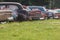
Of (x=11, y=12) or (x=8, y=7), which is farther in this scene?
(x=8, y=7)

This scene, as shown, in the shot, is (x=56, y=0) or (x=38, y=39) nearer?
(x=38, y=39)

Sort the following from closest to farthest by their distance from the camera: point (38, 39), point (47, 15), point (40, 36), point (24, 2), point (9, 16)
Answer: point (38, 39) < point (40, 36) < point (9, 16) < point (47, 15) < point (24, 2)

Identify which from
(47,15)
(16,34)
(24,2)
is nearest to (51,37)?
(16,34)

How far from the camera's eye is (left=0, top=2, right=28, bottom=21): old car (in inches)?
607

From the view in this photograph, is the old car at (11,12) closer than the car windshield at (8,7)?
Yes

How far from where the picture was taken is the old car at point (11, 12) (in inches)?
607

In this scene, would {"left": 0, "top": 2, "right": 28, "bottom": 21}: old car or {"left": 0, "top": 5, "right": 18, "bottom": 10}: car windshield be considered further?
{"left": 0, "top": 5, "right": 18, "bottom": 10}: car windshield

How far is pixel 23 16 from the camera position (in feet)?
52.9

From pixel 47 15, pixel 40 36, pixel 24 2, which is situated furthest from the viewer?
pixel 24 2

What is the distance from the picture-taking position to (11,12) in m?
15.8

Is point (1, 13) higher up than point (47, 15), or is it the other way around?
point (1, 13)

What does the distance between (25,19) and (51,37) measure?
7.77 meters

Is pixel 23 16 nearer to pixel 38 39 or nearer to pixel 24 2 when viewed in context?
pixel 38 39

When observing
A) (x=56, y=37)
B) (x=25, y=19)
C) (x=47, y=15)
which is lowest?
(x=47, y=15)
